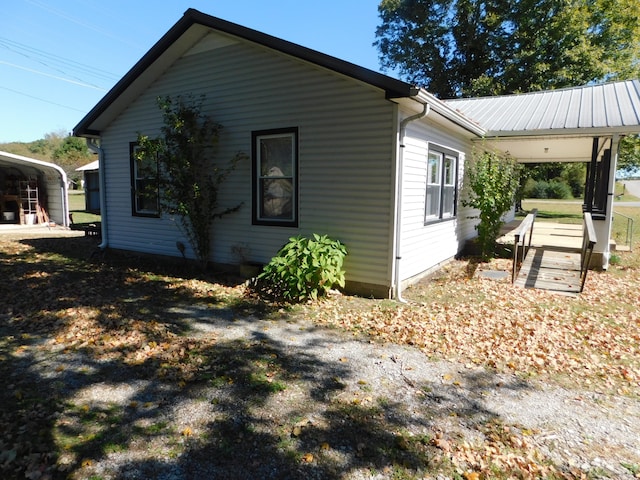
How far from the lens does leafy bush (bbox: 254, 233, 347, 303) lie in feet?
20.1

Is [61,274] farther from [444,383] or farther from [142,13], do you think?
[142,13]

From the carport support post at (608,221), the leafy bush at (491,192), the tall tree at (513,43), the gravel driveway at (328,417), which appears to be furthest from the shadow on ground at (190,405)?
the tall tree at (513,43)

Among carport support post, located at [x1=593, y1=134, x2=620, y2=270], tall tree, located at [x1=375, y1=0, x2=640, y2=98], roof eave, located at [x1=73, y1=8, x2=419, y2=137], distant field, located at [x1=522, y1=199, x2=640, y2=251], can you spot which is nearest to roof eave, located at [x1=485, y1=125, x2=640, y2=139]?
carport support post, located at [x1=593, y1=134, x2=620, y2=270]

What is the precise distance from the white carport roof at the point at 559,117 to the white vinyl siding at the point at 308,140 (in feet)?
15.6

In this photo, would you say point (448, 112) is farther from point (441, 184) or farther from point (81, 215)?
point (81, 215)

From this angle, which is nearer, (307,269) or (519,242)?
(307,269)

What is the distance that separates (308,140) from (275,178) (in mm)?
1012

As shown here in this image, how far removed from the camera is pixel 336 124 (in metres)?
6.56

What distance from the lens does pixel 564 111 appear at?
1005 centimetres

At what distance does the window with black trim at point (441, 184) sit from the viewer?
7.88m

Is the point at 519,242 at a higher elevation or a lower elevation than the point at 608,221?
lower

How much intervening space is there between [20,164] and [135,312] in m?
14.5

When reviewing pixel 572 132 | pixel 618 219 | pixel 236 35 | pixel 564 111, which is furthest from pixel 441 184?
pixel 618 219

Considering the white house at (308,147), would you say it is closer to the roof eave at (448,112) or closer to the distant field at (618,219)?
the roof eave at (448,112)
